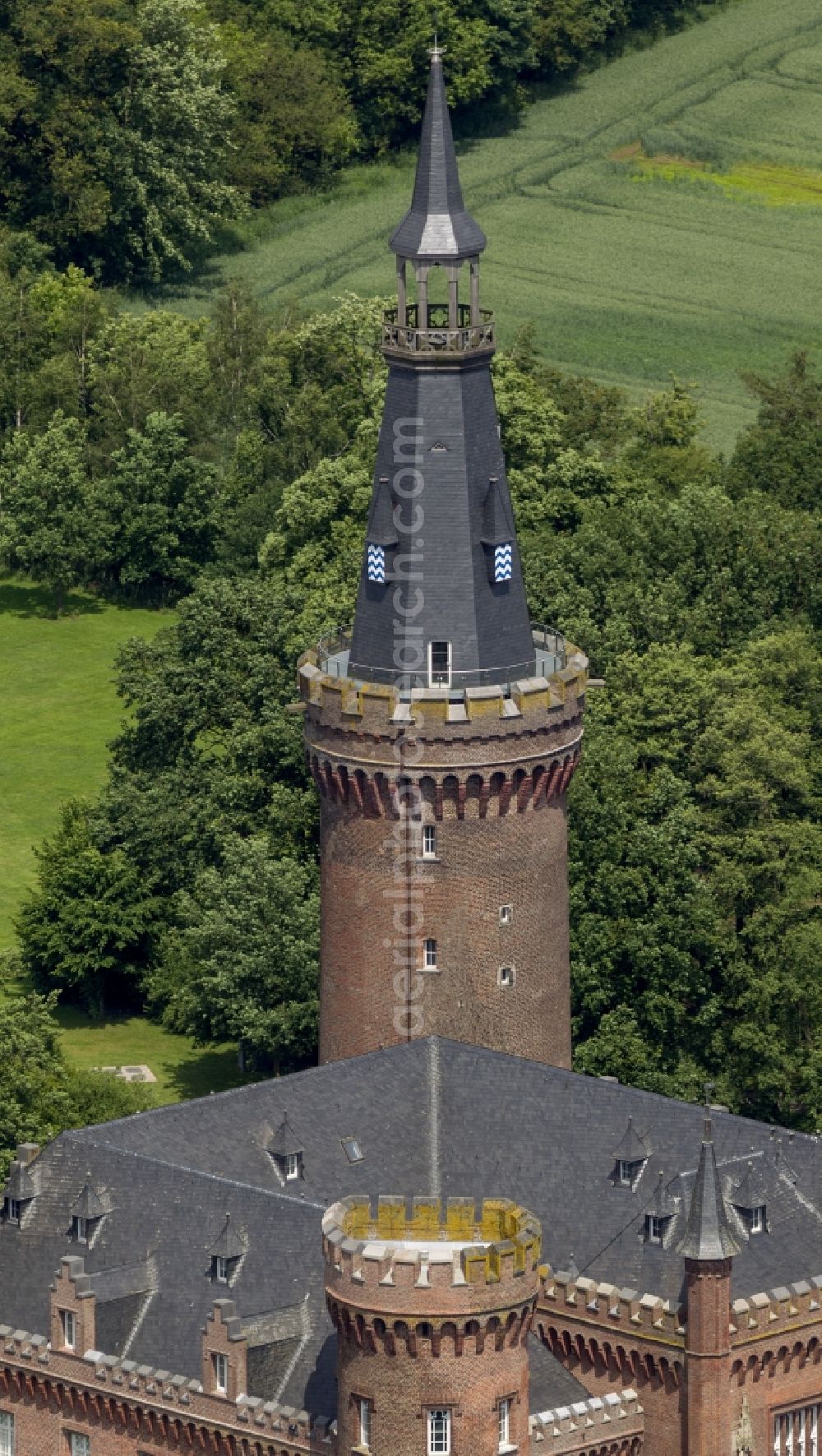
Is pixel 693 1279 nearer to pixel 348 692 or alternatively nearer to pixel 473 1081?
pixel 473 1081

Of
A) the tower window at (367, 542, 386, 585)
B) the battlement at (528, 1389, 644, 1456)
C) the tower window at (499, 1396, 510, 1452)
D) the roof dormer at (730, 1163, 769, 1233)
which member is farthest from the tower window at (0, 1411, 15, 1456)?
the tower window at (367, 542, 386, 585)

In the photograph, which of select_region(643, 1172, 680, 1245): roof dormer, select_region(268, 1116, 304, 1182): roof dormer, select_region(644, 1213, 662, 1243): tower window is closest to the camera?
select_region(643, 1172, 680, 1245): roof dormer

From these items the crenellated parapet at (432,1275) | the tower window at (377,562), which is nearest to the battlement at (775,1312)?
the crenellated parapet at (432,1275)

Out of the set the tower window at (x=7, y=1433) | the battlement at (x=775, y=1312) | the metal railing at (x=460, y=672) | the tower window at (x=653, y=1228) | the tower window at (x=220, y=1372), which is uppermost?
the metal railing at (x=460, y=672)

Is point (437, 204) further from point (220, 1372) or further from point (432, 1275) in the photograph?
point (432, 1275)

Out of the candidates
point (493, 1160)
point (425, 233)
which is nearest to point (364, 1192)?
point (493, 1160)

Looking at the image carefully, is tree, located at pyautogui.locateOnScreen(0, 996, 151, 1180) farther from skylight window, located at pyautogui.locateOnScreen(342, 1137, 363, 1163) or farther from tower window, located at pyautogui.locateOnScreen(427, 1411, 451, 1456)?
Result: tower window, located at pyautogui.locateOnScreen(427, 1411, 451, 1456)

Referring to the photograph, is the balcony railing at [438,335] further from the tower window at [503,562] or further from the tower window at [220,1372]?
the tower window at [220,1372]
